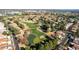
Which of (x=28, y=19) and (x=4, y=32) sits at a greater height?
(x=28, y=19)
